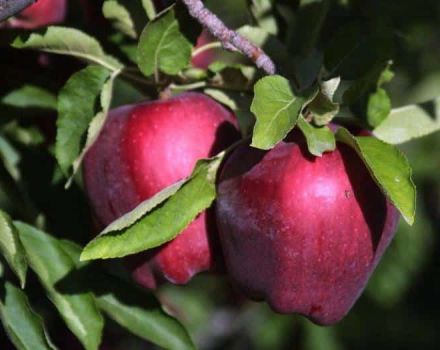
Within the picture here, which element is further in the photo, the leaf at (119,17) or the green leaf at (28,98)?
the green leaf at (28,98)

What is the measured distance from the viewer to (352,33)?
1221mm

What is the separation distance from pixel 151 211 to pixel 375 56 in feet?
1.13

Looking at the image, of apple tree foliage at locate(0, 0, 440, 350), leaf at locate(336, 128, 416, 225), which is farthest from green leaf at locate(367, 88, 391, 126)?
leaf at locate(336, 128, 416, 225)

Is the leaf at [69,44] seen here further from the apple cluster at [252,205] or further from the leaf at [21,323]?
the leaf at [21,323]

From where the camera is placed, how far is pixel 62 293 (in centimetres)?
117

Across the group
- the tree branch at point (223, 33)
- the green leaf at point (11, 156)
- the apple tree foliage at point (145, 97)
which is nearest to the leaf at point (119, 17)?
the apple tree foliage at point (145, 97)

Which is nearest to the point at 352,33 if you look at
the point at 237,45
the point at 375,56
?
the point at 375,56

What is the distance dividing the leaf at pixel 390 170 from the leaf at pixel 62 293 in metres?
0.34

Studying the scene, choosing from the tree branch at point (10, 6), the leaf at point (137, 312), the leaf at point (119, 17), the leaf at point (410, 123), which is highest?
the tree branch at point (10, 6)

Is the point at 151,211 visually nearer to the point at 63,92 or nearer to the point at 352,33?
the point at 63,92

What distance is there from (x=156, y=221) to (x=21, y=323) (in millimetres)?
198

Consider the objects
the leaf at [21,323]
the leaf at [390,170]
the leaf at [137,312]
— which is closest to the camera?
the leaf at [390,170]

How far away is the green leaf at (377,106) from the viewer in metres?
1.15

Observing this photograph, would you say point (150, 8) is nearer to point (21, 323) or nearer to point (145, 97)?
point (145, 97)
